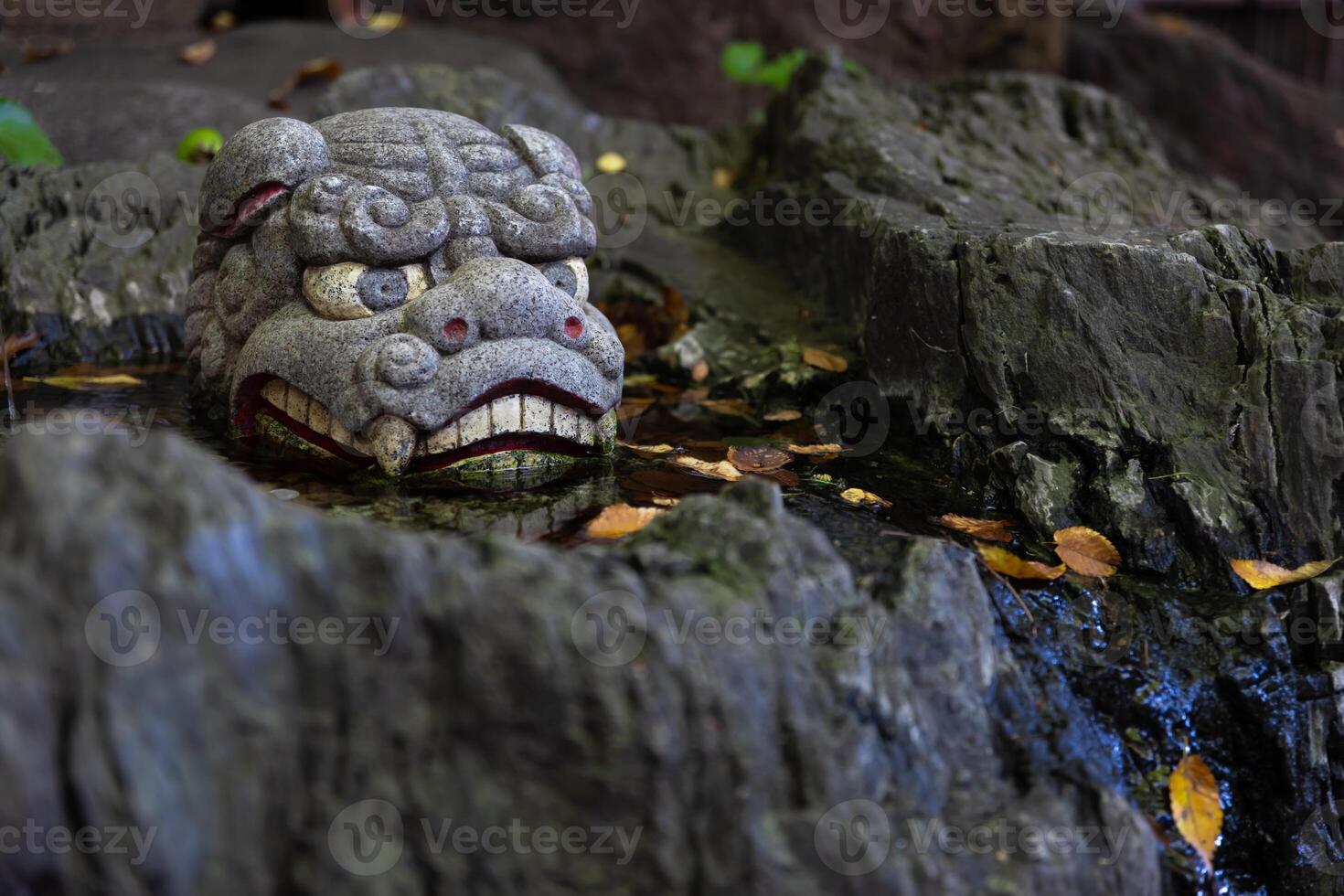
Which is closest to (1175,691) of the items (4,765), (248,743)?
(248,743)

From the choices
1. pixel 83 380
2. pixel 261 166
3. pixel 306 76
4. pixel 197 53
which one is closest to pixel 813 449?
pixel 261 166

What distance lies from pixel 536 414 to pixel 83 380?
8.21 ft

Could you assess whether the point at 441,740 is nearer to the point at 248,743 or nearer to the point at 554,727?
the point at 554,727

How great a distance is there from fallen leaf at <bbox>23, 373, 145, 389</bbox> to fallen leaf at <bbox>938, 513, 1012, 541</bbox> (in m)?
3.46

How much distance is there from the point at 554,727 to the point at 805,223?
4138 mm

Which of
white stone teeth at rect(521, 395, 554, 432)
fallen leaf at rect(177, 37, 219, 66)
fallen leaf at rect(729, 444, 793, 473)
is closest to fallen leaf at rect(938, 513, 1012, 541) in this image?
fallen leaf at rect(729, 444, 793, 473)

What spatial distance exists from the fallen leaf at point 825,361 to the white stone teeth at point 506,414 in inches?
68.4

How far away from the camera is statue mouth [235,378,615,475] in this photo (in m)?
3.53

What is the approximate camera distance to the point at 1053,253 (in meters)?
4.05

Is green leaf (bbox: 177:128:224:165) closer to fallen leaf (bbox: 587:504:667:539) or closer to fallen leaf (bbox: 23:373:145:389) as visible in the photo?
fallen leaf (bbox: 23:373:145:389)

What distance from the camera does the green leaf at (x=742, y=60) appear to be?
27.0 feet

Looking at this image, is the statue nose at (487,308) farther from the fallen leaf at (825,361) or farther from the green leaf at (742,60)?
the green leaf at (742,60)

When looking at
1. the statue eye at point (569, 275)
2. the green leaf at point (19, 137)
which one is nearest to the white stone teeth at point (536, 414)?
the statue eye at point (569, 275)

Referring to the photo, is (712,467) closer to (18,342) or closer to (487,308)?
(487,308)
